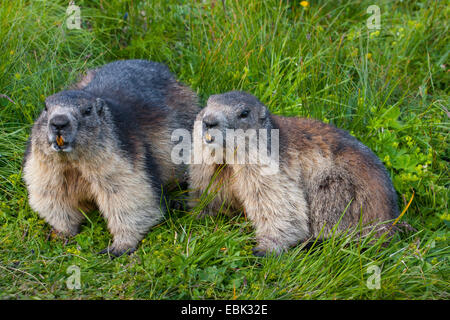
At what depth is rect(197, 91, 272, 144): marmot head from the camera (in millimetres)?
5180

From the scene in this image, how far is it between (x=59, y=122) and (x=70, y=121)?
106 mm

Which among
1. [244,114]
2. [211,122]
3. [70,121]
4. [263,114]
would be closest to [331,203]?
[263,114]

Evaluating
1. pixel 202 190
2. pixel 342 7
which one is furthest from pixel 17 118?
pixel 342 7

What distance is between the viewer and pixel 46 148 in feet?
16.4

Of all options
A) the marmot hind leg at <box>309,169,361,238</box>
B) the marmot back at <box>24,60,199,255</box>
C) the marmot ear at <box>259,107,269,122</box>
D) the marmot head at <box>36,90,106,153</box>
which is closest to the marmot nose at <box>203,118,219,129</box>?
the marmot ear at <box>259,107,269,122</box>

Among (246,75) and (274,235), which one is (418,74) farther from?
(274,235)

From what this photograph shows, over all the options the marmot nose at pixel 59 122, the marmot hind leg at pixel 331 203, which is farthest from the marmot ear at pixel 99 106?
the marmot hind leg at pixel 331 203

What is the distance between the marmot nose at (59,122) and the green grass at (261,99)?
1.20m

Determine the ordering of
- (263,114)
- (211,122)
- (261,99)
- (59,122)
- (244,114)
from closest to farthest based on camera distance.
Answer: (59,122) → (211,122) → (244,114) → (263,114) → (261,99)

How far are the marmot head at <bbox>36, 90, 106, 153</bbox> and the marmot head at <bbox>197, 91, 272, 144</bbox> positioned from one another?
1019mm

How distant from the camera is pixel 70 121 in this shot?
4.87 meters

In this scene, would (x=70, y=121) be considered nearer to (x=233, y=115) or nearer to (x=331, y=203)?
(x=233, y=115)

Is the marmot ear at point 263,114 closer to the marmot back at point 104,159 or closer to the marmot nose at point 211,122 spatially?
the marmot nose at point 211,122

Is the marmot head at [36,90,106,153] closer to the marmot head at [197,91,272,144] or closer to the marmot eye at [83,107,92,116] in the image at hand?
the marmot eye at [83,107,92,116]
